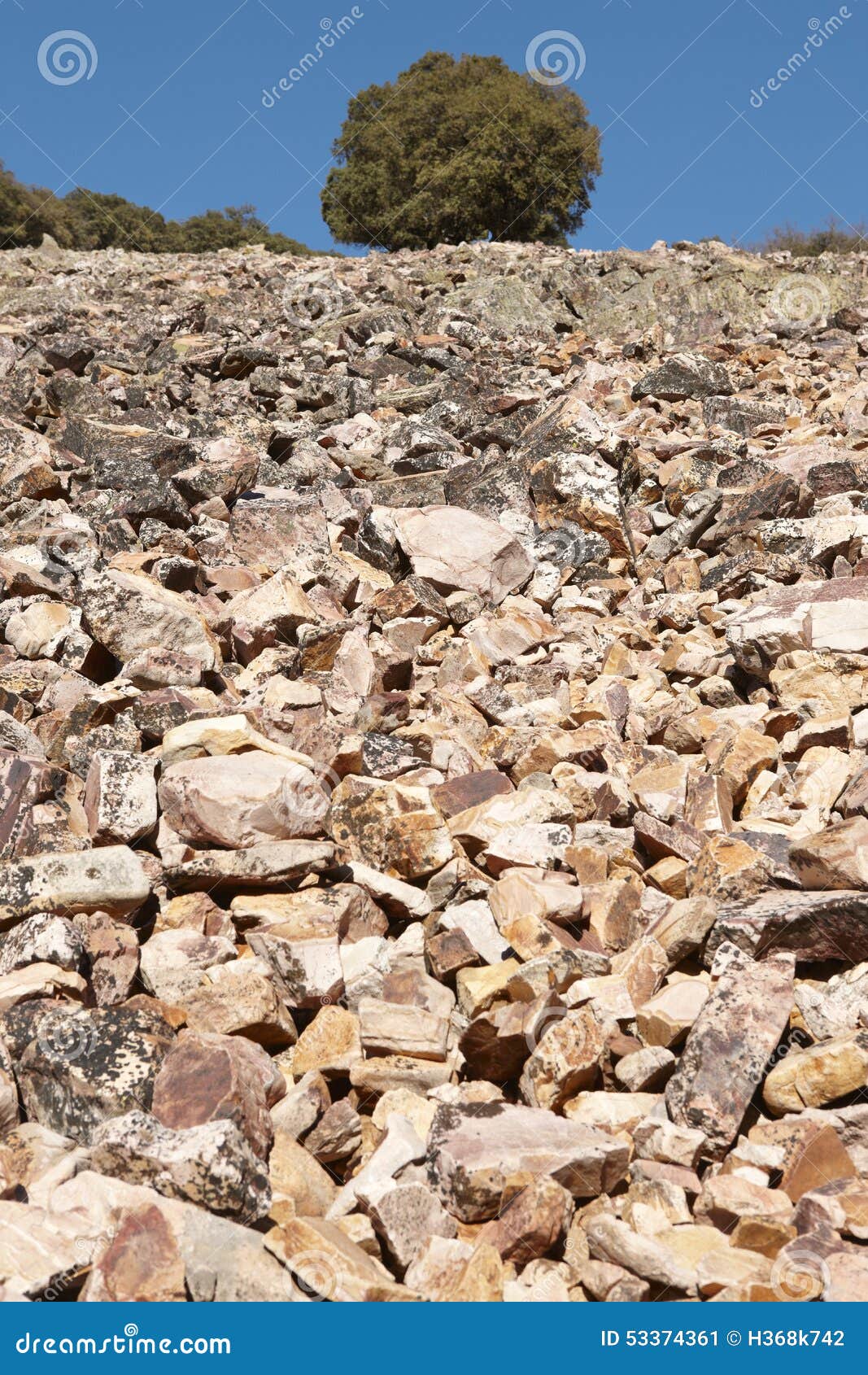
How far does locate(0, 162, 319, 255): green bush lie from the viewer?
102 feet

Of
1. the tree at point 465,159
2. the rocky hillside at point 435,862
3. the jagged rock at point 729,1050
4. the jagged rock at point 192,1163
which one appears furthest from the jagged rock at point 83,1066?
the tree at point 465,159

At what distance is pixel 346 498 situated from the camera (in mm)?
7188

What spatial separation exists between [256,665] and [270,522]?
1723 millimetres

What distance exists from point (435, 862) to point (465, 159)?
27124 millimetres

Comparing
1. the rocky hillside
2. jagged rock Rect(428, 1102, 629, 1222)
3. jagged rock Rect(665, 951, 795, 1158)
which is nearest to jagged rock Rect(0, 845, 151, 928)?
the rocky hillside

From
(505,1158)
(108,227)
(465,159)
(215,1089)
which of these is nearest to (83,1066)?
(215,1089)

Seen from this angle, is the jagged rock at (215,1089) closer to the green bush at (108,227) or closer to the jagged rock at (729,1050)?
the jagged rock at (729,1050)

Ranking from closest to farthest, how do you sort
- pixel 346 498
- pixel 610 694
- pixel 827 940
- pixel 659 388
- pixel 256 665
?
pixel 827 940 → pixel 610 694 → pixel 256 665 → pixel 346 498 → pixel 659 388

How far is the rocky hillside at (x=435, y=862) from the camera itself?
2.34 meters

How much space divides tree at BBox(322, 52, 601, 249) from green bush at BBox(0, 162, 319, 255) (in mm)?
3094

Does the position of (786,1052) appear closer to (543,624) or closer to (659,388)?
(543,624)

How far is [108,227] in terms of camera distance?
1372 inches

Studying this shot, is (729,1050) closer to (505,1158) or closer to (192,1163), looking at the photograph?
(505,1158)

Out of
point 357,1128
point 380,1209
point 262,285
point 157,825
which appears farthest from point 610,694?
point 262,285
